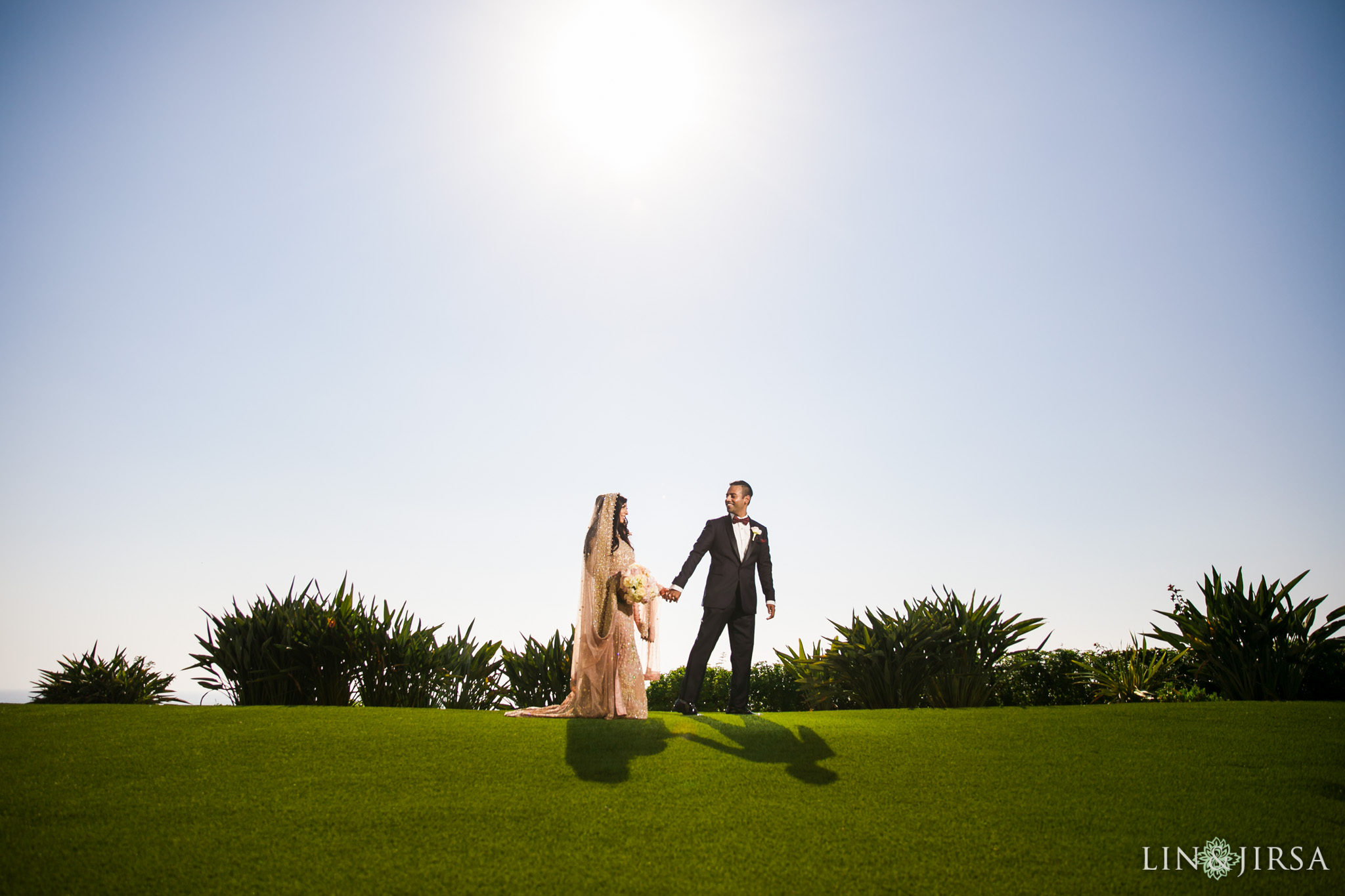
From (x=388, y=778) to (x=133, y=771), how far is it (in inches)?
65.2

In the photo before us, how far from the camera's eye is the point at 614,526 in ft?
25.5

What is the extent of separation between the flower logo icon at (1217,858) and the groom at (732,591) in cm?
452

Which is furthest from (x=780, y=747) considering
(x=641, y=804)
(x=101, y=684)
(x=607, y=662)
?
(x=101, y=684)

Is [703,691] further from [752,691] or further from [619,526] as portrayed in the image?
[619,526]

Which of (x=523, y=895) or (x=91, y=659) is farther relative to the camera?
(x=91, y=659)

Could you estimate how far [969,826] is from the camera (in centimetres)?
415

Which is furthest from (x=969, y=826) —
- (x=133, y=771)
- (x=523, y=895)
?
(x=133, y=771)

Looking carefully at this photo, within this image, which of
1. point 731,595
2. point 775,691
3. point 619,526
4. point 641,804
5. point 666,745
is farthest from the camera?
point 775,691

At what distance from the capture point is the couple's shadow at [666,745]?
4996 millimetres

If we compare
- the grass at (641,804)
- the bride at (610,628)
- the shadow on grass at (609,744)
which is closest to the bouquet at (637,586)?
the bride at (610,628)

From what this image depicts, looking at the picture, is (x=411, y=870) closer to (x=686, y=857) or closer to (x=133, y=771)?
(x=686, y=857)

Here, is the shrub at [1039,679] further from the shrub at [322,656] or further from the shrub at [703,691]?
the shrub at [322,656]

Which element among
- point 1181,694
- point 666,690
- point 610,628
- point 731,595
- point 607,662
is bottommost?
point 666,690

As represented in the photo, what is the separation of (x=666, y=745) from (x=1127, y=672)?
6.53 m
